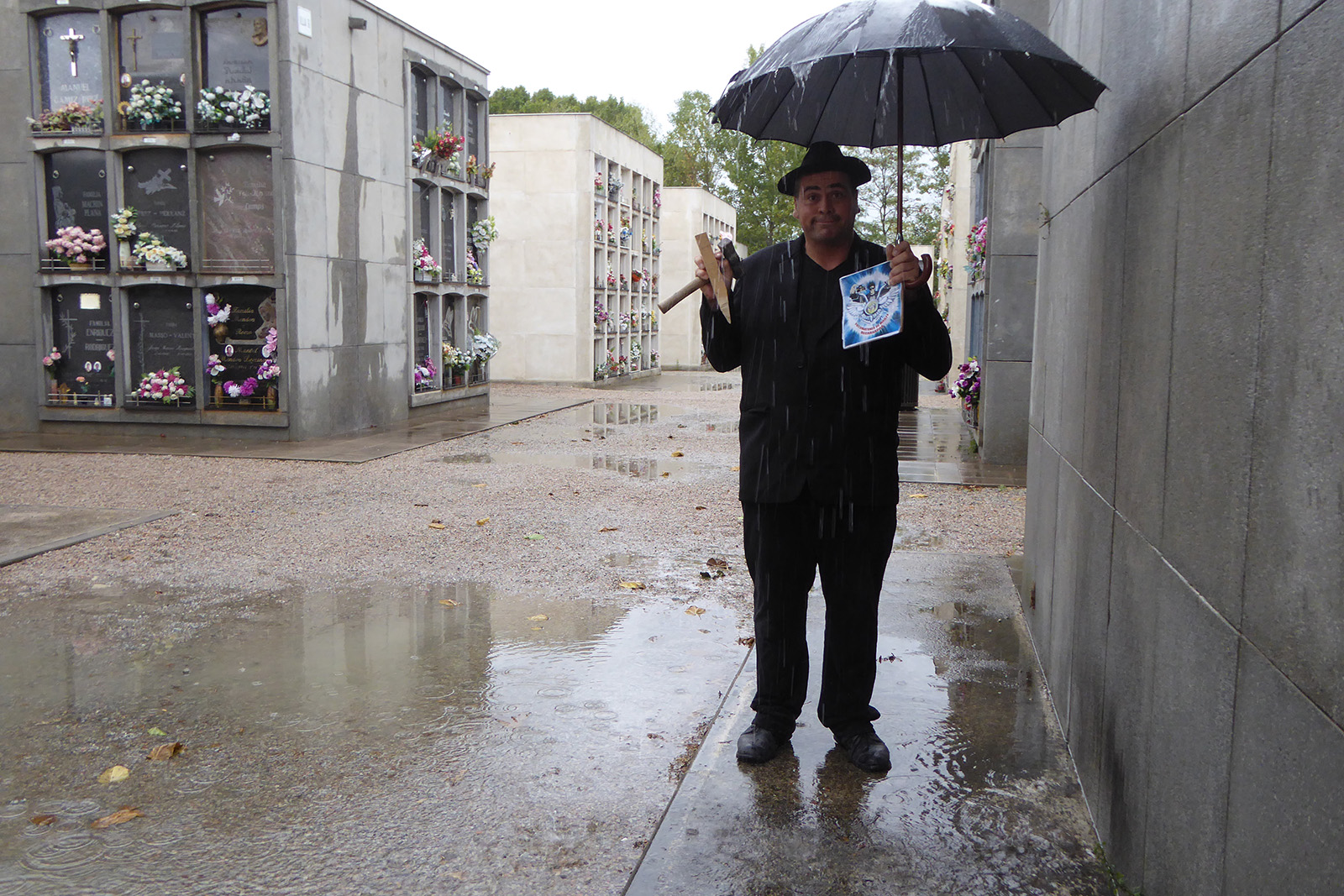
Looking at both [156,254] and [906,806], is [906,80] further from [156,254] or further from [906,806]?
[156,254]

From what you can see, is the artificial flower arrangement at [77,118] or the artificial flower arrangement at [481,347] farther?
the artificial flower arrangement at [481,347]

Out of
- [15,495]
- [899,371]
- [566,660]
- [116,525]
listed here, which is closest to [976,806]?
[899,371]

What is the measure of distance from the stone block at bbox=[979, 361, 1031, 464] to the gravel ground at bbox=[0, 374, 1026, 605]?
1525 millimetres

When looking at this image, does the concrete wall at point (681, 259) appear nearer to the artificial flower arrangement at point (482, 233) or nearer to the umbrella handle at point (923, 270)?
the artificial flower arrangement at point (482, 233)

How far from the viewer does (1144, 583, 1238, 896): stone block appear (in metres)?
1.79

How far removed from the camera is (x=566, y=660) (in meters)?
4.11

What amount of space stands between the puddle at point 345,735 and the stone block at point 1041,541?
3.73ft

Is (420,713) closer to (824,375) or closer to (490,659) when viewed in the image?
(490,659)

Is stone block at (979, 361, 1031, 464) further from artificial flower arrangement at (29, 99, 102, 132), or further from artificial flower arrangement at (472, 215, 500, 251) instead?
artificial flower arrangement at (29, 99, 102, 132)

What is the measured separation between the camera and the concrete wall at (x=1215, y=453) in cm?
145

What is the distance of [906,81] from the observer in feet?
10.3

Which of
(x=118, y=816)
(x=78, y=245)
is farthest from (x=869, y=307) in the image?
(x=78, y=245)

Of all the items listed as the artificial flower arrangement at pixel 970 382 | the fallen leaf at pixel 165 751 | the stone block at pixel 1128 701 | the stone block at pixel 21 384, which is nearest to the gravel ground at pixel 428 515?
the stone block at pixel 21 384

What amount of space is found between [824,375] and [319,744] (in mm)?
1806
